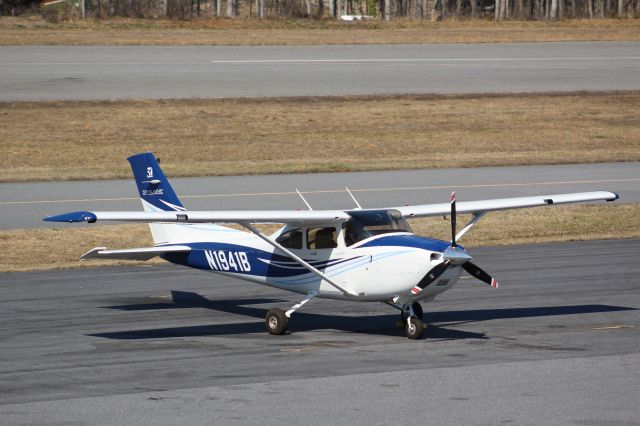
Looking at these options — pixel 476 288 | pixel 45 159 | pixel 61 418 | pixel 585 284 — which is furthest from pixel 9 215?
pixel 61 418

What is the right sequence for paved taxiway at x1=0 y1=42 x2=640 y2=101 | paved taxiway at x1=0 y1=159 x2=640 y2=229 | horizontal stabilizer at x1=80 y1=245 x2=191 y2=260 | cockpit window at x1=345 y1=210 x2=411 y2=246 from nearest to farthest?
cockpit window at x1=345 y1=210 x2=411 y2=246
horizontal stabilizer at x1=80 y1=245 x2=191 y2=260
paved taxiway at x1=0 y1=159 x2=640 y2=229
paved taxiway at x1=0 y1=42 x2=640 y2=101

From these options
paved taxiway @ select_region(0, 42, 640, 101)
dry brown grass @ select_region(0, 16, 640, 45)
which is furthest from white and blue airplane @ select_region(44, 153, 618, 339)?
dry brown grass @ select_region(0, 16, 640, 45)

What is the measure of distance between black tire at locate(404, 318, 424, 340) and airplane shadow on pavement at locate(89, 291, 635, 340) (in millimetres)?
465

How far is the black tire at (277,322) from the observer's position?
16.4 meters

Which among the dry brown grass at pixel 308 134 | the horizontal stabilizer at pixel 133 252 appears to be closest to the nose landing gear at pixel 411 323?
the horizontal stabilizer at pixel 133 252

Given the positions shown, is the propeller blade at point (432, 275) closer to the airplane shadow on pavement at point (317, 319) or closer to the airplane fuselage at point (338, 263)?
the airplane fuselage at point (338, 263)

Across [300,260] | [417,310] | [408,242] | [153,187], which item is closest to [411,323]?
[417,310]

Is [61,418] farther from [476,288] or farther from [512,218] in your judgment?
[512,218]

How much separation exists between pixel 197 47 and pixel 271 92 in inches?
428

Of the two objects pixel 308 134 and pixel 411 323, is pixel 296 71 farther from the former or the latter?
pixel 411 323

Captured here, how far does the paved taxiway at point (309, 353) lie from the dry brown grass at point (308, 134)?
47.3ft

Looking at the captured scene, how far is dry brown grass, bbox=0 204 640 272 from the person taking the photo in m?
23.3

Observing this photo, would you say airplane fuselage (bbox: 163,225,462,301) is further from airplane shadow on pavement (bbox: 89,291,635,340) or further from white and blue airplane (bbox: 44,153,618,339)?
airplane shadow on pavement (bbox: 89,291,635,340)

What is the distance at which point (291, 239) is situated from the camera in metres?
16.9
